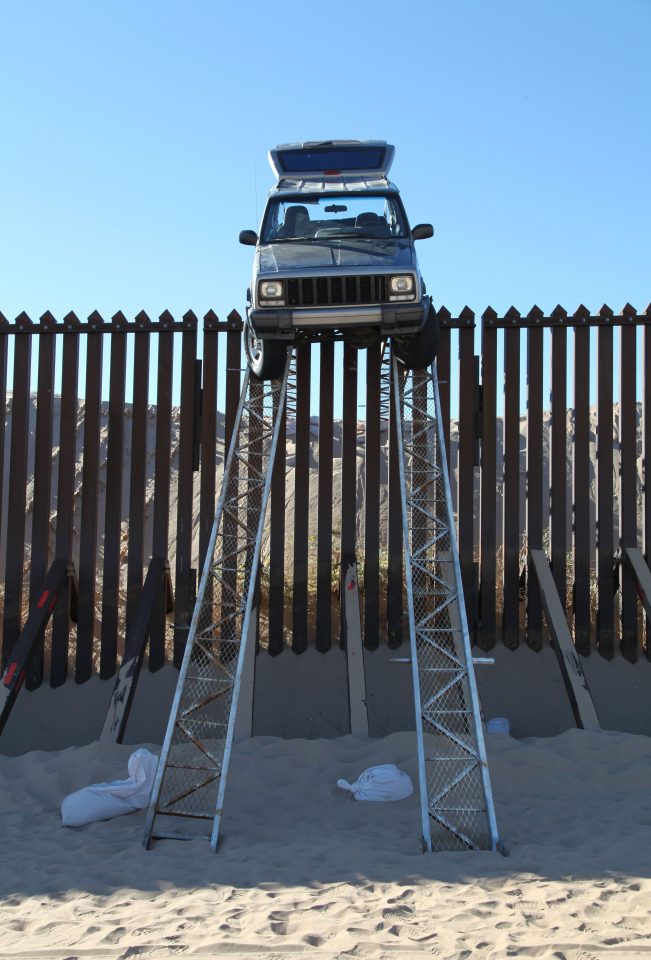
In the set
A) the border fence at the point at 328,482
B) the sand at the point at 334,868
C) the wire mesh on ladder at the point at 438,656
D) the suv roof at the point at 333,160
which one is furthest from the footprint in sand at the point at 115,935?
the suv roof at the point at 333,160

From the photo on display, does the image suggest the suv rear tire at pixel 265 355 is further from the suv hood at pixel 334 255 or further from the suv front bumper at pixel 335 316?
the suv hood at pixel 334 255

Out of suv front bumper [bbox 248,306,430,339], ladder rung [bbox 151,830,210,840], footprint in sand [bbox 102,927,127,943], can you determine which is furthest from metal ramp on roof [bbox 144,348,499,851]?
A: footprint in sand [bbox 102,927,127,943]

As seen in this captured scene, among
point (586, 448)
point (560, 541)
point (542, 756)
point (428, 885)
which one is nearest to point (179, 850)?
point (428, 885)

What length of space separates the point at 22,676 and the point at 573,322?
21.9 feet

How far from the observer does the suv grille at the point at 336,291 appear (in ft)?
27.0

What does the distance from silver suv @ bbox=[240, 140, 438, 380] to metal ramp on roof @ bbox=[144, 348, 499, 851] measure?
44cm

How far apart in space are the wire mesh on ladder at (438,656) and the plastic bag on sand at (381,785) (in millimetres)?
229

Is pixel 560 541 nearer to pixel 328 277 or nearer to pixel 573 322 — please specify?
pixel 573 322

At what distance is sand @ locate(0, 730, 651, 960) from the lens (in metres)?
4.43

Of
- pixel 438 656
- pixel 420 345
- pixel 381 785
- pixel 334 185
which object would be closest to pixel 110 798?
pixel 381 785

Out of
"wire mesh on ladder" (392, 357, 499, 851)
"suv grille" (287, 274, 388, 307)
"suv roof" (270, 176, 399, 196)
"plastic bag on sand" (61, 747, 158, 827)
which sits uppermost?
"suv roof" (270, 176, 399, 196)

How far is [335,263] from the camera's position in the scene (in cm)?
829

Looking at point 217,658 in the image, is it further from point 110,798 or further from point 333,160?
point 333,160

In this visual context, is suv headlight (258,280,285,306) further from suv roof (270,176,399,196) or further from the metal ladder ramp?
suv roof (270,176,399,196)
